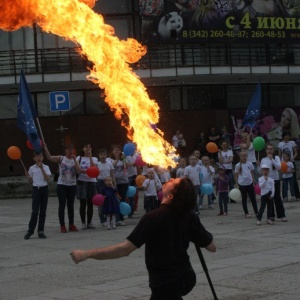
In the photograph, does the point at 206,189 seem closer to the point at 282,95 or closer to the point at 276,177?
the point at 276,177

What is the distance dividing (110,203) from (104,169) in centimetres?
86

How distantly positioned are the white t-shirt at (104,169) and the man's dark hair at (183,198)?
32.9 feet

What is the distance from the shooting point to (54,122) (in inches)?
1208

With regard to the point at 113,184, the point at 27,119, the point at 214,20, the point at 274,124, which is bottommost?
the point at 113,184

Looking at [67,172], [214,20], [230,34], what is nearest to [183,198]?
[67,172]

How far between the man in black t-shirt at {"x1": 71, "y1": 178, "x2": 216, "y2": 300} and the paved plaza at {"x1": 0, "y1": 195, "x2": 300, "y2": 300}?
9.32ft

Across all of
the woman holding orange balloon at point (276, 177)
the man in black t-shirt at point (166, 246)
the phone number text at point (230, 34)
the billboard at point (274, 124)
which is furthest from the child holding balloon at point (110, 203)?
the billboard at point (274, 124)

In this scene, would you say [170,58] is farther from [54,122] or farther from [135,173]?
[135,173]

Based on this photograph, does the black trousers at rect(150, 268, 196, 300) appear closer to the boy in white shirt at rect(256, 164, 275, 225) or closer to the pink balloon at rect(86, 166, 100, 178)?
the pink balloon at rect(86, 166, 100, 178)

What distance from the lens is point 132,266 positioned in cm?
1088

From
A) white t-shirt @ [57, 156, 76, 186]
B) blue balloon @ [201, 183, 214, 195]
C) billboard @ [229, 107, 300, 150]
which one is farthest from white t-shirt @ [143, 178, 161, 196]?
billboard @ [229, 107, 300, 150]

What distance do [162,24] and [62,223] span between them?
15897mm

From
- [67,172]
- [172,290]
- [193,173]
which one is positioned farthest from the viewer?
[193,173]

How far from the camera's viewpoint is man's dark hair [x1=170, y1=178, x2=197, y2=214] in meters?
5.83
